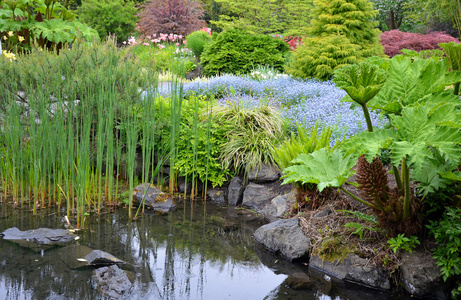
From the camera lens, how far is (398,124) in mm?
2191

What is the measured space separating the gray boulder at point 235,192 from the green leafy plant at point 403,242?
213cm

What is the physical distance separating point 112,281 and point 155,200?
167 centimetres

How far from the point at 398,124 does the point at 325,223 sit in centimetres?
137

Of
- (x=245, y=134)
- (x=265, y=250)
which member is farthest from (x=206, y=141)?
(x=265, y=250)

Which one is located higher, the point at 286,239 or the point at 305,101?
the point at 305,101

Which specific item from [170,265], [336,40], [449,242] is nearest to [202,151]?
[170,265]

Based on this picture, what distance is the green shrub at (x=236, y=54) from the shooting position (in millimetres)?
9344

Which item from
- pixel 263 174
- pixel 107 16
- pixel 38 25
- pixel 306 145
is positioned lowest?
pixel 263 174

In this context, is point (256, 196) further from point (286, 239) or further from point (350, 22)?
point (350, 22)

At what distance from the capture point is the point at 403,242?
2699 mm

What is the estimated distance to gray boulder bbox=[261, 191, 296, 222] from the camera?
3951mm

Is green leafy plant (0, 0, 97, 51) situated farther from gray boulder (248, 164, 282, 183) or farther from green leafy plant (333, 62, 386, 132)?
green leafy plant (333, 62, 386, 132)

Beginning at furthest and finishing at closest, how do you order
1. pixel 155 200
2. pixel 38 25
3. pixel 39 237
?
pixel 38 25 < pixel 155 200 < pixel 39 237

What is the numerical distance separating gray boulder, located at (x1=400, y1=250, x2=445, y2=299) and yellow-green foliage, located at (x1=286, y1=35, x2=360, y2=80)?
4.69 meters
